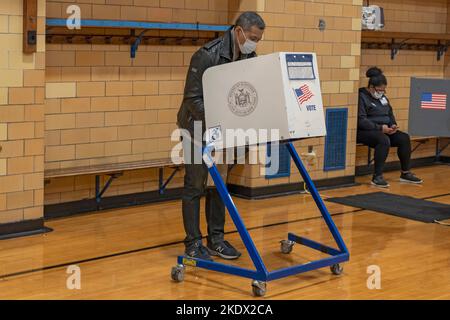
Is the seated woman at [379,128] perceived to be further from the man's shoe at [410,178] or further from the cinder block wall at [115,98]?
the cinder block wall at [115,98]

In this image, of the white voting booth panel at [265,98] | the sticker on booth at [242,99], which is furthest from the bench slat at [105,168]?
Answer: the sticker on booth at [242,99]

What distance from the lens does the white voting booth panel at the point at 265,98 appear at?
4211mm

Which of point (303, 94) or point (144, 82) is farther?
point (144, 82)

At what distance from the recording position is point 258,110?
430 cm

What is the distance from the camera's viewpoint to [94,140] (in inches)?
248

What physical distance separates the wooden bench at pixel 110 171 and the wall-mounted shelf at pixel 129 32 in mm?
917

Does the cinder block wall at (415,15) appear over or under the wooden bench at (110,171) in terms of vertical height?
over

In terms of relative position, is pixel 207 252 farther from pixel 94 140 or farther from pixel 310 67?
pixel 94 140

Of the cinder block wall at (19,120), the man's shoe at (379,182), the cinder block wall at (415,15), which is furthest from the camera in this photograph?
the cinder block wall at (415,15)

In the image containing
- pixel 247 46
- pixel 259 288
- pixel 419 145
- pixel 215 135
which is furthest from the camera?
pixel 419 145

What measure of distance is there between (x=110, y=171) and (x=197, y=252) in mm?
1721

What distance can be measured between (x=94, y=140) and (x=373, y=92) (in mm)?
3194

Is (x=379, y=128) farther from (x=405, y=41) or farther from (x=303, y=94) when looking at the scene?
(x=303, y=94)

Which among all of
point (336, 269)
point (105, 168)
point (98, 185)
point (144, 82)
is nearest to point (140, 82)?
point (144, 82)
